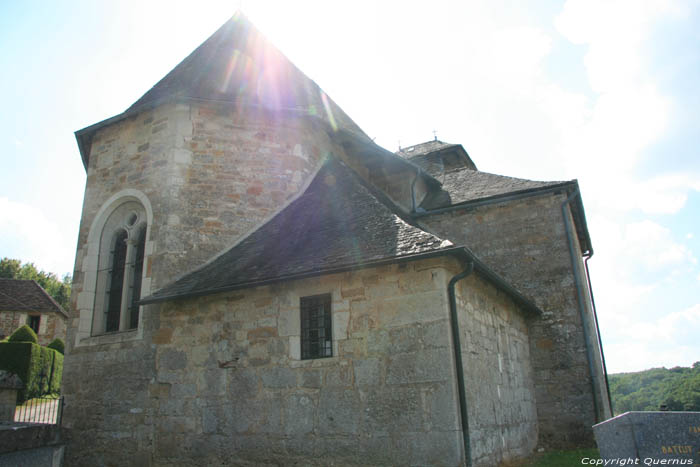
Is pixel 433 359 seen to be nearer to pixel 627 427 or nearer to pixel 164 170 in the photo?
pixel 627 427

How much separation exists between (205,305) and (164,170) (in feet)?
9.13

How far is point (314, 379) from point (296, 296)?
3.76 feet

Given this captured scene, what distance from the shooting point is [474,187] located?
11.8 m

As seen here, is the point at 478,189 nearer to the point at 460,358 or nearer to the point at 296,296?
the point at 296,296

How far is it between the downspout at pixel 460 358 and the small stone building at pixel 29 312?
35276 millimetres

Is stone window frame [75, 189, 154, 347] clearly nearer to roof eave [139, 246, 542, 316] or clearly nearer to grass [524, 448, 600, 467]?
roof eave [139, 246, 542, 316]

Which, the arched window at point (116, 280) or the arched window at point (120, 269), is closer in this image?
the arched window at point (120, 269)

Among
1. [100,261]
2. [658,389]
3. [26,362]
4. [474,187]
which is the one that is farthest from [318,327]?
[658,389]

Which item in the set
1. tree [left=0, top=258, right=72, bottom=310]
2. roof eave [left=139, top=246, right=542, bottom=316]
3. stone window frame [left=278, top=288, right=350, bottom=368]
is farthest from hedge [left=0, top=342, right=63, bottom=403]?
tree [left=0, top=258, right=72, bottom=310]

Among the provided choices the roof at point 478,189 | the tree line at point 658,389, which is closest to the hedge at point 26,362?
the roof at point 478,189

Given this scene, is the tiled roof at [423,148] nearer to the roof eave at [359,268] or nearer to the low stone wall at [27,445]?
the roof eave at [359,268]

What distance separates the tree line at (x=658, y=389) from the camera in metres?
24.3

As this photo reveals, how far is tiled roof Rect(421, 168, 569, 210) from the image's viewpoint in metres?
10.9

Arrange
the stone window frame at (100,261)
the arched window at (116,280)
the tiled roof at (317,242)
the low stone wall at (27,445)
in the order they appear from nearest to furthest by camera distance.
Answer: the low stone wall at (27,445) → the tiled roof at (317,242) → the stone window frame at (100,261) → the arched window at (116,280)
